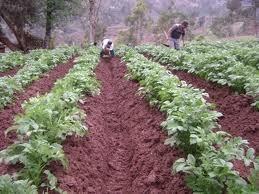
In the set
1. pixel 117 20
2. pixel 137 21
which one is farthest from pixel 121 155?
pixel 117 20

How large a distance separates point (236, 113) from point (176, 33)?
10943 millimetres

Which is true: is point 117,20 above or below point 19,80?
below

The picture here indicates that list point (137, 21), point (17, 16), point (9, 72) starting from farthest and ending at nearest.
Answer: point (137, 21) < point (17, 16) < point (9, 72)

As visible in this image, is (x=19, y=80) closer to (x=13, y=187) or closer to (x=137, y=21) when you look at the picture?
(x=13, y=187)

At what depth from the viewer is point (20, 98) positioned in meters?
7.91

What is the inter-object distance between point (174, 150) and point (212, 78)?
3.82 metres

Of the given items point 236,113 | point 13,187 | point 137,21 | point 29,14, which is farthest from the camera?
point 137,21

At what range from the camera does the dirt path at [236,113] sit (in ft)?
18.3

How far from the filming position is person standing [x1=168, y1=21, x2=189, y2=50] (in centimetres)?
1680

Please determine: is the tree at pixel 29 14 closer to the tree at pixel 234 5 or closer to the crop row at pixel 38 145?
the crop row at pixel 38 145

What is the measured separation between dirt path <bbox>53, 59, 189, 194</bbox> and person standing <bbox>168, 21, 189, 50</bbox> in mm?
9374

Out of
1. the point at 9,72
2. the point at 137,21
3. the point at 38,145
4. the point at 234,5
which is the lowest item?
the point at 137,21

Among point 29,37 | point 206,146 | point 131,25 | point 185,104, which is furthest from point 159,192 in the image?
point 131,25

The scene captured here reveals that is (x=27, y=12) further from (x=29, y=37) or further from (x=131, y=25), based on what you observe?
(x=131, y=25)
